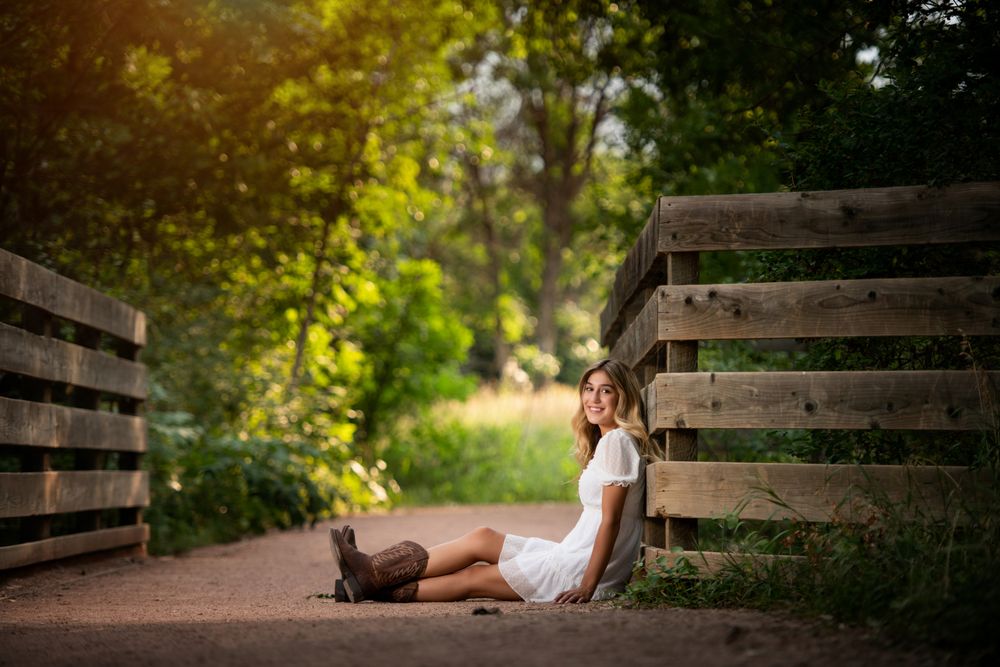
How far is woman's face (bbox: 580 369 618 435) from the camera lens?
5535 millimetres

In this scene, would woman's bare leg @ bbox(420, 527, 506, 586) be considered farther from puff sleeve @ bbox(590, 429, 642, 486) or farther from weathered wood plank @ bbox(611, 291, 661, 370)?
weathered wood plank @ bbox(611, 291, 661, 370)

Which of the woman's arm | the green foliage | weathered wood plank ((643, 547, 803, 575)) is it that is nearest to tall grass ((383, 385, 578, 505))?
the green foliage

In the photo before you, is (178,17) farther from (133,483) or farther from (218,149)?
(133,483)

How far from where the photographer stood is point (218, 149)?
10.6 metres

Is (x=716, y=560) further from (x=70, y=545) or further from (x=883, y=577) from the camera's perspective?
(x=70, y=545)

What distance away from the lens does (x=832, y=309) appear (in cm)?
470

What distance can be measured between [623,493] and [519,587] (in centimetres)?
73

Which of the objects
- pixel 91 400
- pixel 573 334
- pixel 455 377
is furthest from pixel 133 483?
pixel 573 334

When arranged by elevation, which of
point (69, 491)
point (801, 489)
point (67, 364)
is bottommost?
point (69, 491)

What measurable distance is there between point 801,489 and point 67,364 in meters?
4.81

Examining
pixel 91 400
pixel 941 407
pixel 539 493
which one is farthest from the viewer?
pixel 539 493

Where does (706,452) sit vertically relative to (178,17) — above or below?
below

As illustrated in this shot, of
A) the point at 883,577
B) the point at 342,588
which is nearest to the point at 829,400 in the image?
the point at 883,577

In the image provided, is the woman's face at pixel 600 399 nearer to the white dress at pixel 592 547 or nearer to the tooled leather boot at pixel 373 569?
the white dress at pixel 592 547
